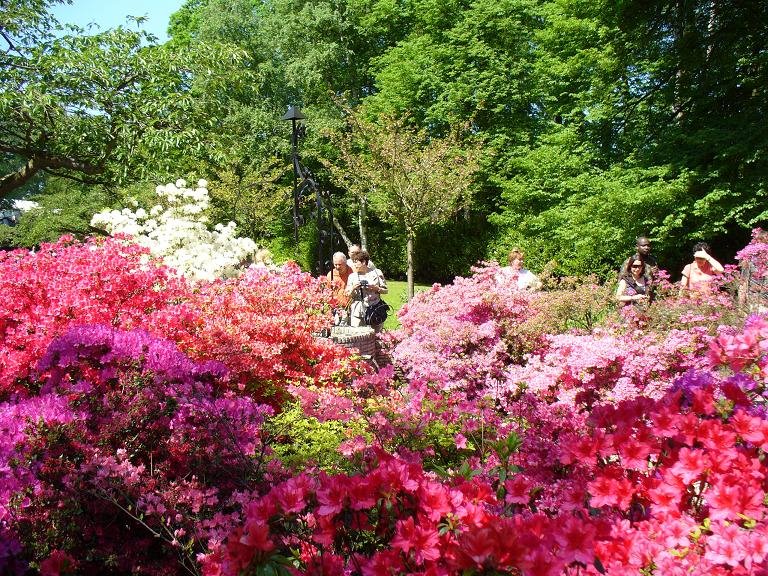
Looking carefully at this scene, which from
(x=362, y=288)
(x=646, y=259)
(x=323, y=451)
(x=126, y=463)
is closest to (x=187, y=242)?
(x=362, y=288)

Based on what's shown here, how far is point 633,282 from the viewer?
262 inches

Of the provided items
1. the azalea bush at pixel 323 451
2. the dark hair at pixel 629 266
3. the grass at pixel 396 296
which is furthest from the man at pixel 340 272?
the dark hair at pixel 629 266

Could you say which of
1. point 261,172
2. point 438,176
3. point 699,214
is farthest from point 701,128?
point 261,172

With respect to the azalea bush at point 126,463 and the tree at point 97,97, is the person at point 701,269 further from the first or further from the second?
the tree at point 97,97

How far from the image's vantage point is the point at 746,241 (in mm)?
11758

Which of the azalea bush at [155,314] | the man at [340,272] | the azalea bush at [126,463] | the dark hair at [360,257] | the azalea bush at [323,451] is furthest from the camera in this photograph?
the man at [340,272]

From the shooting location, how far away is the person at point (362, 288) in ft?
22.0

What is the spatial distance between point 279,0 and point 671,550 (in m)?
24.8

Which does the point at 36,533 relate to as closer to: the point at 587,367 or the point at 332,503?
the point at 332,503

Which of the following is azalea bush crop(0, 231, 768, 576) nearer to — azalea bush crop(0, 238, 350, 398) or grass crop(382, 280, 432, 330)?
azalea bush crop(0, 238, 350, 398)

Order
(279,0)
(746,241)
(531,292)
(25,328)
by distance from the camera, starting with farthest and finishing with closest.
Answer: (279,0)
(746,241)
(531,292)
(25,328)

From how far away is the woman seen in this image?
6539mm

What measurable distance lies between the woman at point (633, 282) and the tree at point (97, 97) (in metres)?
6.14

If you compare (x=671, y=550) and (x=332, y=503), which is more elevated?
(x=332, y=503)
